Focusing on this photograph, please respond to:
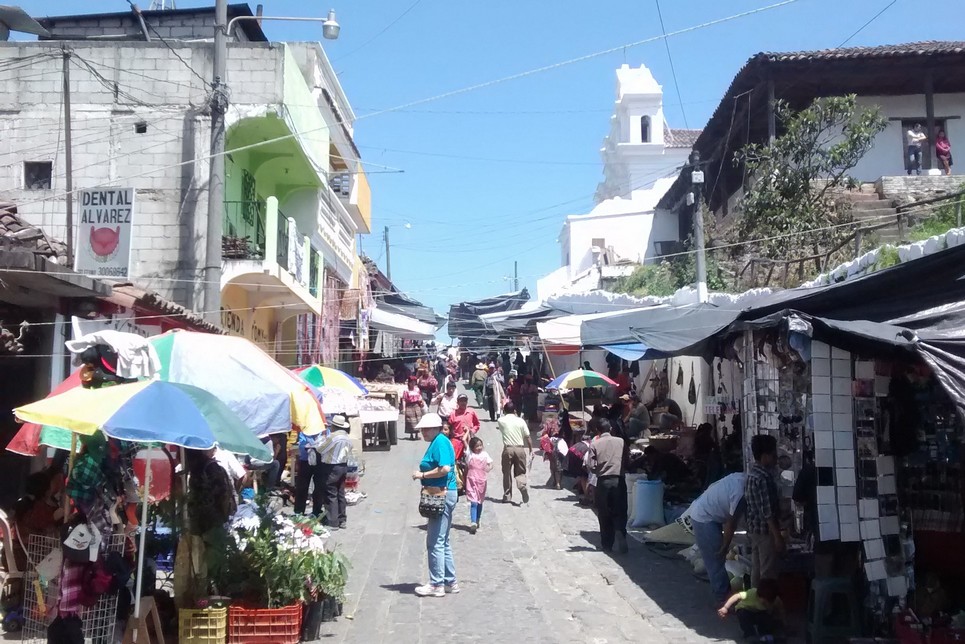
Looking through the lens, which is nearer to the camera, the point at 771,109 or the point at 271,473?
the point at 271,473

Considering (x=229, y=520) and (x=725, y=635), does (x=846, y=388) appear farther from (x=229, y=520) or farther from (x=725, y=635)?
(x=229, y=520)

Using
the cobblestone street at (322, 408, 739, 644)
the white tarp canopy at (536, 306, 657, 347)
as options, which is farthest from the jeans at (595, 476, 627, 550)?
the white tarp canopy at (536, 306, 657, 347)

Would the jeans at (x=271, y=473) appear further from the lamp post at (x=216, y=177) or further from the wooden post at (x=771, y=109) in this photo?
the wooden post at (x=771, y=109)

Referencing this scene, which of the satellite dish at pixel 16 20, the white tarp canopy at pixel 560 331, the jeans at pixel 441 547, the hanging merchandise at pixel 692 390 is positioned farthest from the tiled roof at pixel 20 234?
the hanging merchandise at pixel 692 390

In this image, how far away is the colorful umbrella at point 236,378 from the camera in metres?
7.96

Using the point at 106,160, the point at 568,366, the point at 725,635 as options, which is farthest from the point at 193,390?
the point at 568,366

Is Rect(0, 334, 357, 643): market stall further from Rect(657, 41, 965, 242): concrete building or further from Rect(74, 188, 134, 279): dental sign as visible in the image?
Rect(657, 41, 965, 242): concrete building

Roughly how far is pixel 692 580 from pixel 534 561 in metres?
2.04

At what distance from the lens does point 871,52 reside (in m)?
21.0

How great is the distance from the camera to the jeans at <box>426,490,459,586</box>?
9109mm

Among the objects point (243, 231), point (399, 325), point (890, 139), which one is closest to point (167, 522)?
point (243, 231)

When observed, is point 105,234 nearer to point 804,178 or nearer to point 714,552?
point 714,552

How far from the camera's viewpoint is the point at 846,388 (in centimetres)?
746

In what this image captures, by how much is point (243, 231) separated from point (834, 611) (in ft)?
49.9
